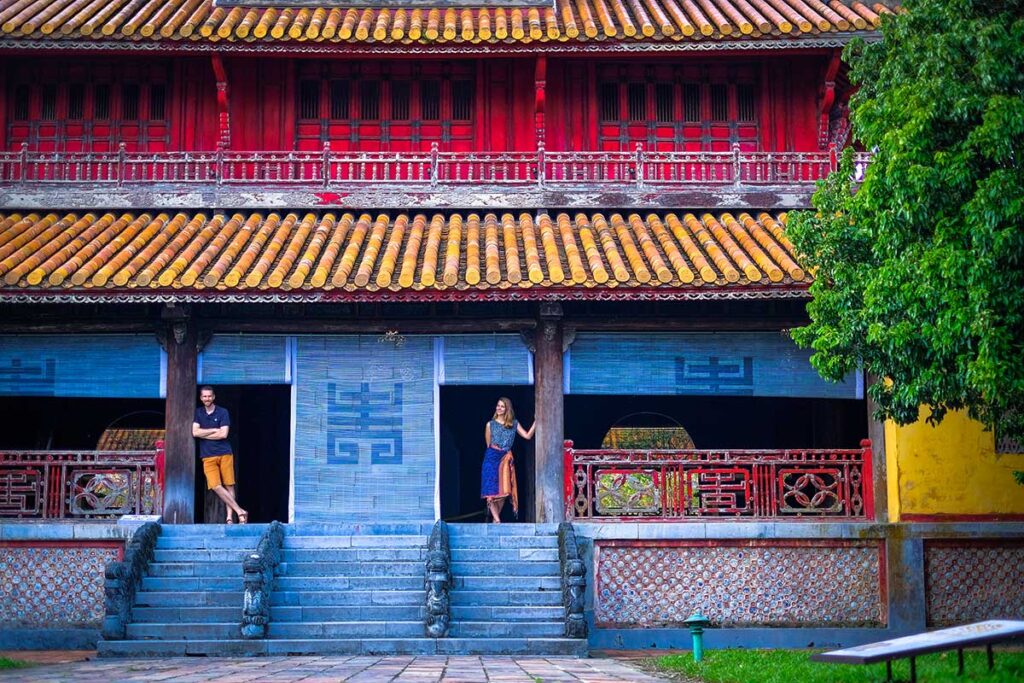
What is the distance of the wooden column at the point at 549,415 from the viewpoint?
14023mm

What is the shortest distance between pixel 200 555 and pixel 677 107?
8.64m

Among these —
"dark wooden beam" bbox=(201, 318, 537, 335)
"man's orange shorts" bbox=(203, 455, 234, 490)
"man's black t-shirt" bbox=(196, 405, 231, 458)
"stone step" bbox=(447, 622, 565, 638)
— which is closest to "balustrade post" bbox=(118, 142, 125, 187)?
"dark wooden beam" bbox=(201, 318, 537, 335)

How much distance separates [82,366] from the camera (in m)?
14.5

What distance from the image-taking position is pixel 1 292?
42.6ft

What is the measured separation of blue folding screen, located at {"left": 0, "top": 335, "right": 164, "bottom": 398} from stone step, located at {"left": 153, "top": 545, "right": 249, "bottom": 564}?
6.84 feet

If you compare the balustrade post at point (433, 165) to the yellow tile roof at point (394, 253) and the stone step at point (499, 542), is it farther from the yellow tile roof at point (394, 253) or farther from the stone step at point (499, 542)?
the stone step at point (499, 542)

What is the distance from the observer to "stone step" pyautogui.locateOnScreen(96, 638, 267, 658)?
11797 mm

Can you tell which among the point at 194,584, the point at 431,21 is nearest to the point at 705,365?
the point at 431,21

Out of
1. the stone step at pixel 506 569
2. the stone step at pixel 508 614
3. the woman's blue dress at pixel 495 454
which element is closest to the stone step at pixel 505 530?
the stone step at pixel 506 569

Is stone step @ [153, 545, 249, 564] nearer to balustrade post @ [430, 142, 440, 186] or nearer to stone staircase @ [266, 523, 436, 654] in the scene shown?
stone staircase @ [266, 523, 436, 654]

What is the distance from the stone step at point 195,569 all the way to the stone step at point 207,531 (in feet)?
1.68

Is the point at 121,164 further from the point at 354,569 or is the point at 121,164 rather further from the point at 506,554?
the point at 506,554

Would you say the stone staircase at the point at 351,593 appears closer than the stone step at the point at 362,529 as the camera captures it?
Yes

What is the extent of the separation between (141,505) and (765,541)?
7299 millimetres
